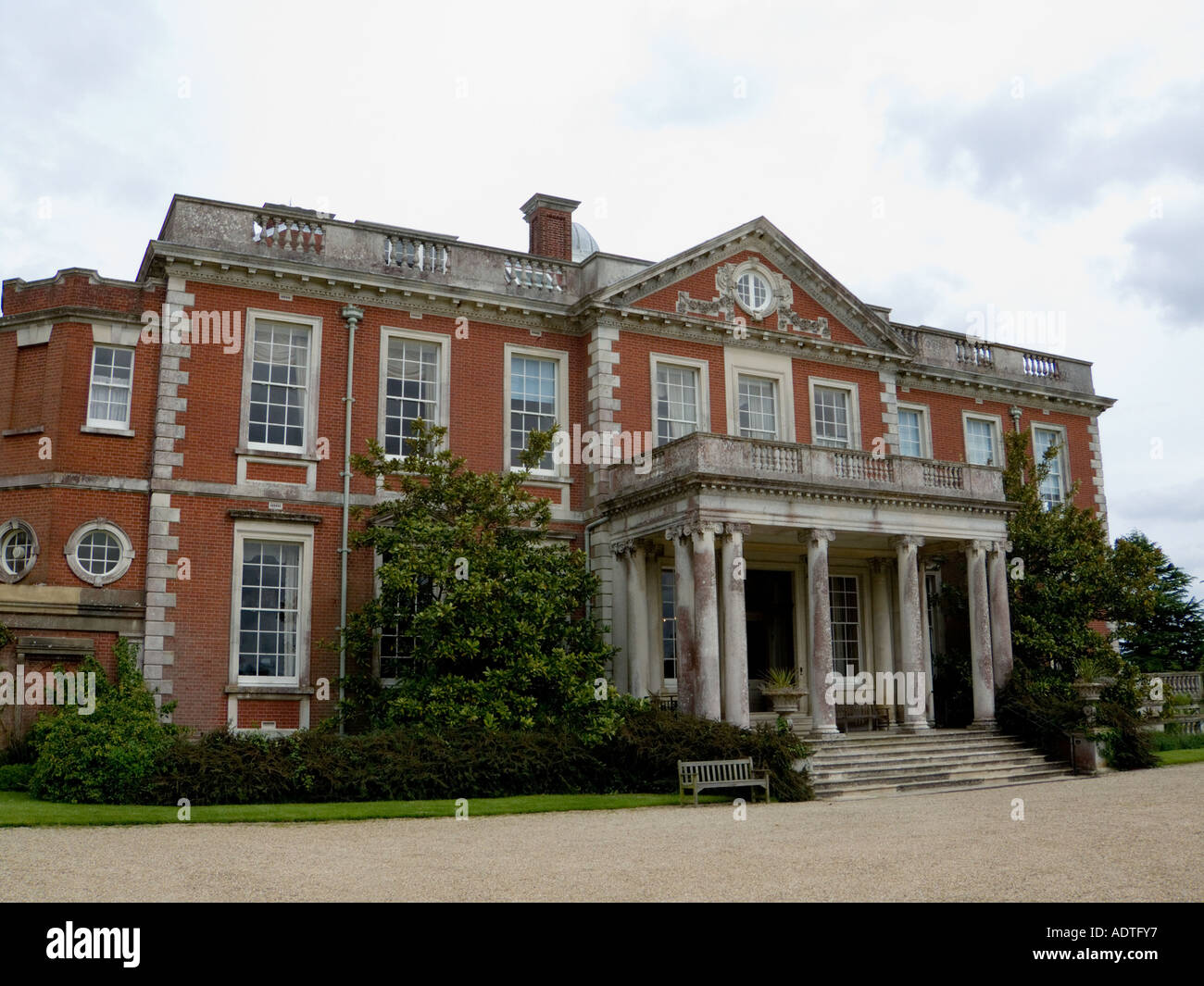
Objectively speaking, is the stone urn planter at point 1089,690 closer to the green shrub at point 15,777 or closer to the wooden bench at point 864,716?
the wooden bench at point 864,716

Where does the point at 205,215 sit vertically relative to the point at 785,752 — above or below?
above

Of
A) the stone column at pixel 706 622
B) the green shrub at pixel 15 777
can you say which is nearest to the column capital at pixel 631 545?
the stone column at pixel 706 622

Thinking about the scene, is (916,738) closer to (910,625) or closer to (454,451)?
(910,625)

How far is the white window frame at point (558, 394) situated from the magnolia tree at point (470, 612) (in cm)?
228

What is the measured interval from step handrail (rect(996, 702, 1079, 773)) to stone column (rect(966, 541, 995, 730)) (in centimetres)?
32

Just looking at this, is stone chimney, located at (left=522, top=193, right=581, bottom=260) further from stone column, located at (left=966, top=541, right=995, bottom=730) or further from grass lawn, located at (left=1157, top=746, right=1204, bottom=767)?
grass lawn, located at (left=1157, top=746, right=1204, bottom=767)

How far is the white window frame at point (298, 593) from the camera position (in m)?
18.7

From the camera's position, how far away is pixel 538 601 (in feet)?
59.5

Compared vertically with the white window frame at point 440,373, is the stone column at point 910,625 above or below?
below

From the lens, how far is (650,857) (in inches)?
421

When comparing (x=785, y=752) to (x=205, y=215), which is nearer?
(x=785, y=752)
